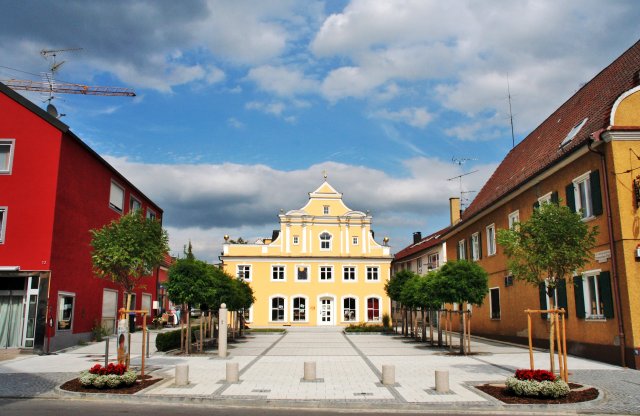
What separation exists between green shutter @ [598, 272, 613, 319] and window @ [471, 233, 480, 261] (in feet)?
44.0

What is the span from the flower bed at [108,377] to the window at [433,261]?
3365 cm

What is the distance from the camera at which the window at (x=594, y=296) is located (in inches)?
648

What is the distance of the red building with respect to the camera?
69.5ft

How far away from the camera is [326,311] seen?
50.4m

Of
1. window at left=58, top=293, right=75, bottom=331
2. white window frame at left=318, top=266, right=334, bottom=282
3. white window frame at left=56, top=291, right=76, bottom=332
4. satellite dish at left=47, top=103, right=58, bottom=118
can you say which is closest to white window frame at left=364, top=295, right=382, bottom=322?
white window frame at left=318, top=266, right=334, bottom=282

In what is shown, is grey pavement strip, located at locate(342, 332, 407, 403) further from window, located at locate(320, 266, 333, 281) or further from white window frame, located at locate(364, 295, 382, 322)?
window, located at locate(320, 266, 333, 281)

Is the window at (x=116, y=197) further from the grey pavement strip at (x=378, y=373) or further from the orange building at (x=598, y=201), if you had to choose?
the orange building at (x=598, y=201)

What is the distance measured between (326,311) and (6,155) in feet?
109

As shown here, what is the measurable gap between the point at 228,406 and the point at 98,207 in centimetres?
1872

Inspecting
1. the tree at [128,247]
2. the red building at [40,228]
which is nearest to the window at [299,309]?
the red building at [40,228]

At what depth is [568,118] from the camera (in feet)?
76.8

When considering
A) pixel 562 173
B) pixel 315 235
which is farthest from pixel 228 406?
pixel 315 235

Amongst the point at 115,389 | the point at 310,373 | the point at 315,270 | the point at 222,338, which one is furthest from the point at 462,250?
the point at 115,389

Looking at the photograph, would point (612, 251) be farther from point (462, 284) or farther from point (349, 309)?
point (349, 309)
